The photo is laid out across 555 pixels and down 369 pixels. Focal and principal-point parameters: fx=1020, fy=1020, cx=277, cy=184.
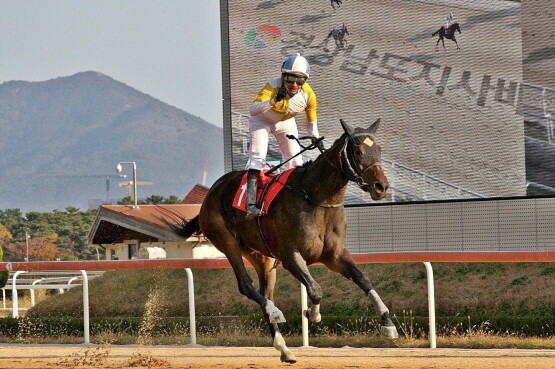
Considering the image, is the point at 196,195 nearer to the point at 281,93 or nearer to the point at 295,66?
the point at 281,93

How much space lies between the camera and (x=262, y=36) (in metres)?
20.2

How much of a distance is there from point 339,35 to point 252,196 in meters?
11.5

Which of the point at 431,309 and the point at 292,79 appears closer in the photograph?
the point at 292,79

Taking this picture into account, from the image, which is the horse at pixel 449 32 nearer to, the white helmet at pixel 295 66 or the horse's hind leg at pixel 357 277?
the white helmet at pixel 295 66

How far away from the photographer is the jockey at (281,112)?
8211 millimetres

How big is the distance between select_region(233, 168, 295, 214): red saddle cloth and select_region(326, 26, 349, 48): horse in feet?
36.1

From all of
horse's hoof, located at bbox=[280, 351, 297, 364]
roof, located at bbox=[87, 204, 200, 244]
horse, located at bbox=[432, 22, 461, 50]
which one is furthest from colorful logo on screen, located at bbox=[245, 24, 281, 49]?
horse's hoof, located at bbox=[280, 351, 297, 364]

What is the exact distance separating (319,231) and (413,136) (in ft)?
35.7

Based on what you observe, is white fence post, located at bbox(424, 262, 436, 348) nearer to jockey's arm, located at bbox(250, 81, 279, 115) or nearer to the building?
jockey's arm, located at bbox(250, 81, 279, 115)

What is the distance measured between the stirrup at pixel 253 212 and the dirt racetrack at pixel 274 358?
1.23 meters

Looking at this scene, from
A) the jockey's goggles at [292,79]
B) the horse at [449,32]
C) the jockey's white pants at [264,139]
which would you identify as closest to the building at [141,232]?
the horse at [449,32]

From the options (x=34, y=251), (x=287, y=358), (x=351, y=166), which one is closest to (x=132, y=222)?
(x=287, y=358)

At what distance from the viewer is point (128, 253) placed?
30.8 metres

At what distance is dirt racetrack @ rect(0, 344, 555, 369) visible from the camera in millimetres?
8352
